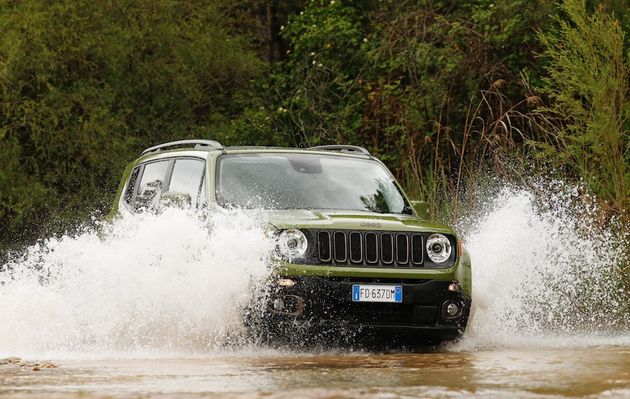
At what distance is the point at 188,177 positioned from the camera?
480 inches

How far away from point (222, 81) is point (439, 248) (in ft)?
63.9

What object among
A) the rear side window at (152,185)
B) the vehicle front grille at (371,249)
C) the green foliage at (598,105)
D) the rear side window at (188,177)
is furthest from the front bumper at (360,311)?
the green foliage at (598,105)

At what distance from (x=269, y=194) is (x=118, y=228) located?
1.88 metres

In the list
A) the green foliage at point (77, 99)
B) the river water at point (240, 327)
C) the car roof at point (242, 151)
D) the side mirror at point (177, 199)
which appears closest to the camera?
the river water at point (240, 327)

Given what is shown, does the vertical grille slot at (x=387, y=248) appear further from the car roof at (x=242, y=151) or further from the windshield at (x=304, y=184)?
the car roof at (x=242, y=151)

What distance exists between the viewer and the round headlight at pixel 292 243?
10.6m

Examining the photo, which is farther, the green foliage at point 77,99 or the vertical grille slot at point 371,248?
the green foliage at point 77,99

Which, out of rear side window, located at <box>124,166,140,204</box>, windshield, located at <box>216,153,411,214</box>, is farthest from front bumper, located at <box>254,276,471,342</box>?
rear side window, located at <box>124,166,140,204</box>

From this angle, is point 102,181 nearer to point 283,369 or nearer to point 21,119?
point 21,119

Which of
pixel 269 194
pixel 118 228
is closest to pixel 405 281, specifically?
pixel 269 194

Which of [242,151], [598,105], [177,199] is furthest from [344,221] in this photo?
[598,105]

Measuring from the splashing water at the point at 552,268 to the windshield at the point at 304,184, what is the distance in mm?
1437

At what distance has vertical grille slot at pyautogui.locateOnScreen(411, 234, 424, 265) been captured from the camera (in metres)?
11.0

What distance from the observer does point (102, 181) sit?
2633 cm
